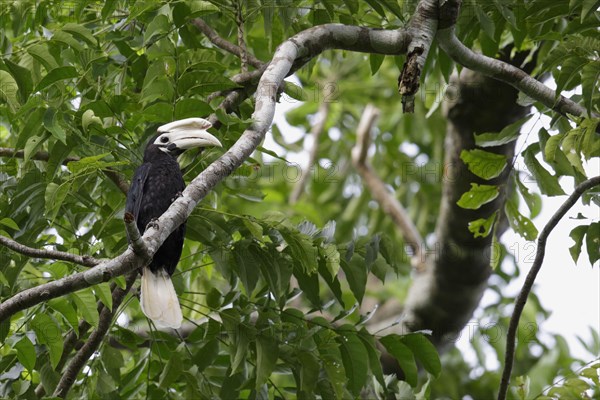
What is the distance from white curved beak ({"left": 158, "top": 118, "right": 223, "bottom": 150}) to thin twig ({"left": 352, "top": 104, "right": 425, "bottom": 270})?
2.63m

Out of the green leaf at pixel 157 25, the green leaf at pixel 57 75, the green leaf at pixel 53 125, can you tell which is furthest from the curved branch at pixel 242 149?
the green leaf at pixel 57 75

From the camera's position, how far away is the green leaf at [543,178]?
11.5 ft

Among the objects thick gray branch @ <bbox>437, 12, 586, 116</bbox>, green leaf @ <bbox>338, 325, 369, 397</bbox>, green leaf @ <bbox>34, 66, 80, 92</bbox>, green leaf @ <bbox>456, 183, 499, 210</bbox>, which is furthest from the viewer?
green leaf @ <bbox>456, 183, 499, 210</bbox>

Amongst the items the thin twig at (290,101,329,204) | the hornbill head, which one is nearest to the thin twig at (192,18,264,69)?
the hornbill head

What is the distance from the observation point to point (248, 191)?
375 centimetres

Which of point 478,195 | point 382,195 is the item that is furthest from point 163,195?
point 382,195

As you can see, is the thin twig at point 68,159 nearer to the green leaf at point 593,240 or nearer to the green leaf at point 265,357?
the green leaf at point 265,357

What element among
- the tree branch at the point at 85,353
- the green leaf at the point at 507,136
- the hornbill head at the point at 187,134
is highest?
the green leaf at the point at 507,136

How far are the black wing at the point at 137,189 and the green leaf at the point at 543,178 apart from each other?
1.60 m

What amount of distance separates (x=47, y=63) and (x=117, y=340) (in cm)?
126

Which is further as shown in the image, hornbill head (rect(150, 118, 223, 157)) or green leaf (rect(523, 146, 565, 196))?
green leaf (rect(523, 146, 565, 196))

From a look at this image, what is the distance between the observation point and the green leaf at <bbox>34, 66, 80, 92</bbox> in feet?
9.65

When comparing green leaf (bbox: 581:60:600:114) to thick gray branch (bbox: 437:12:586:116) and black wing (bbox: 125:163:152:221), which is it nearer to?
thick gray branch (bbox: 437:12:586:116)

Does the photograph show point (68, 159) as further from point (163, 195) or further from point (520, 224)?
point (520, 224)
